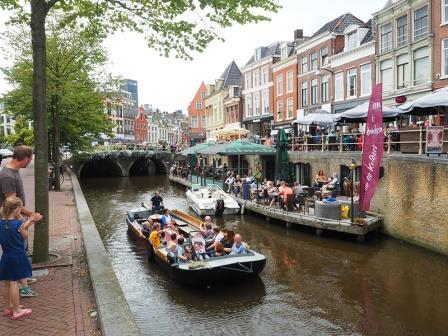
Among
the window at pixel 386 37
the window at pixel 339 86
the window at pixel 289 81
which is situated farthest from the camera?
the window at pixel 289 81

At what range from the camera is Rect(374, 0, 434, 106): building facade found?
23125 mm

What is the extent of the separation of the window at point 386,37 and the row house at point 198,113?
43.4 metres

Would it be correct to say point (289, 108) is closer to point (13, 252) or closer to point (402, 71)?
point (402, 71)

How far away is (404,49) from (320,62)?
9.12 meters

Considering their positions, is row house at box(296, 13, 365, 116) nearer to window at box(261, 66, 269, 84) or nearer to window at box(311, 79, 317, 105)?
window at box(311, 79, 317, 105)

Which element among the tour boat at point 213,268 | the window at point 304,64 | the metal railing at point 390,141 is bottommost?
the tour boat at point 213,268

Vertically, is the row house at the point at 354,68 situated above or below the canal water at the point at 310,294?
above

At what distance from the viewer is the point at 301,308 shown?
31.6 feet

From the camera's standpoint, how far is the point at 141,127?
104688 millimetres

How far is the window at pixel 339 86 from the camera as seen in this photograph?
30562 mm

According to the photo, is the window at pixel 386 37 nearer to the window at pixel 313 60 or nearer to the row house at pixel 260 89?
the window at pixel 313 60

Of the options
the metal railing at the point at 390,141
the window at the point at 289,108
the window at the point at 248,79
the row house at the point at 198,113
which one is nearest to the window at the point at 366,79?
the metal railing at the point at 390,141

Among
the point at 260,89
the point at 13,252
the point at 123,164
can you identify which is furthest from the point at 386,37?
the point at 123,164

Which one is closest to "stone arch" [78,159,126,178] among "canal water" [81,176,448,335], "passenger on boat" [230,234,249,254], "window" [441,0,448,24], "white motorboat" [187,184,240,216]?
"white motorboat" [187,184,240,216]
